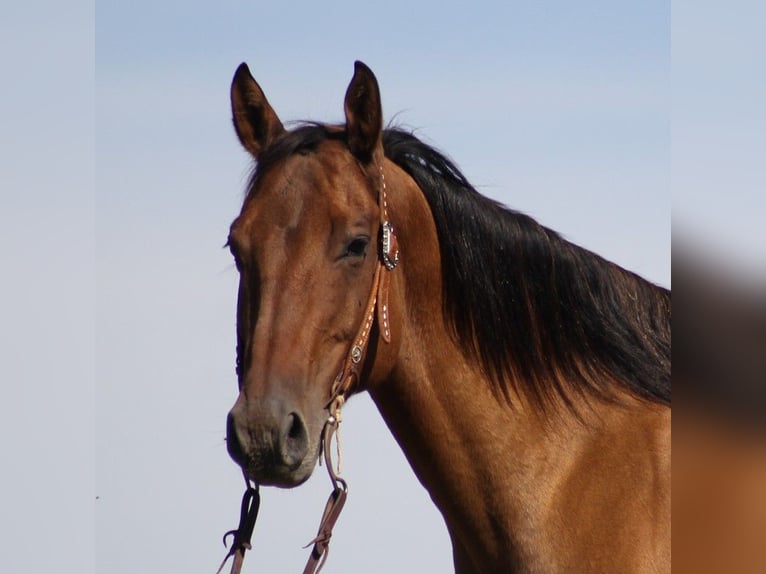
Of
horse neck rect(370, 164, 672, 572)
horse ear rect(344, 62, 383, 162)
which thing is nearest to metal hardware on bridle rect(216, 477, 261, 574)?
horse neck rect(370, 164, 672, 572)

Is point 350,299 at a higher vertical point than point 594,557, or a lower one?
higher

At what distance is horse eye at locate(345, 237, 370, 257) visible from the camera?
296 centimetres

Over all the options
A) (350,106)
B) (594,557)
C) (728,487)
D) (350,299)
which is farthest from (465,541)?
(728,487)

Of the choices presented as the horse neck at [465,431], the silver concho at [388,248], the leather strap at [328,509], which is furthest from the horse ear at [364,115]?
the leather strap at [328,509]

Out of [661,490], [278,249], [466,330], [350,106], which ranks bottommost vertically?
[661,490]

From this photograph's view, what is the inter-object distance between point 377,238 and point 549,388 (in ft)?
2.59

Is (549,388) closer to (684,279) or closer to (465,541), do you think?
(465,541)

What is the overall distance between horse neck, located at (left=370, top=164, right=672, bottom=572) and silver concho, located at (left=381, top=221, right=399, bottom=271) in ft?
0.31

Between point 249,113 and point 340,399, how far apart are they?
1114 mm

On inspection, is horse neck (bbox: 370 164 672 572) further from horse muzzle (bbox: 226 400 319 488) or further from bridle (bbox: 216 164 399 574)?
horse muzzle (bbox: 226 400 319 488)

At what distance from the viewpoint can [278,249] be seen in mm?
2854

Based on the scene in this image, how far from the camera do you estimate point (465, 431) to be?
311cm

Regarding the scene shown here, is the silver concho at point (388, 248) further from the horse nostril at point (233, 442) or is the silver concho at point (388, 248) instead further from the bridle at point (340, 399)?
the horse nostril at point (233, 442)

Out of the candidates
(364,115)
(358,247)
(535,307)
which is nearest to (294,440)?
(358,247)
